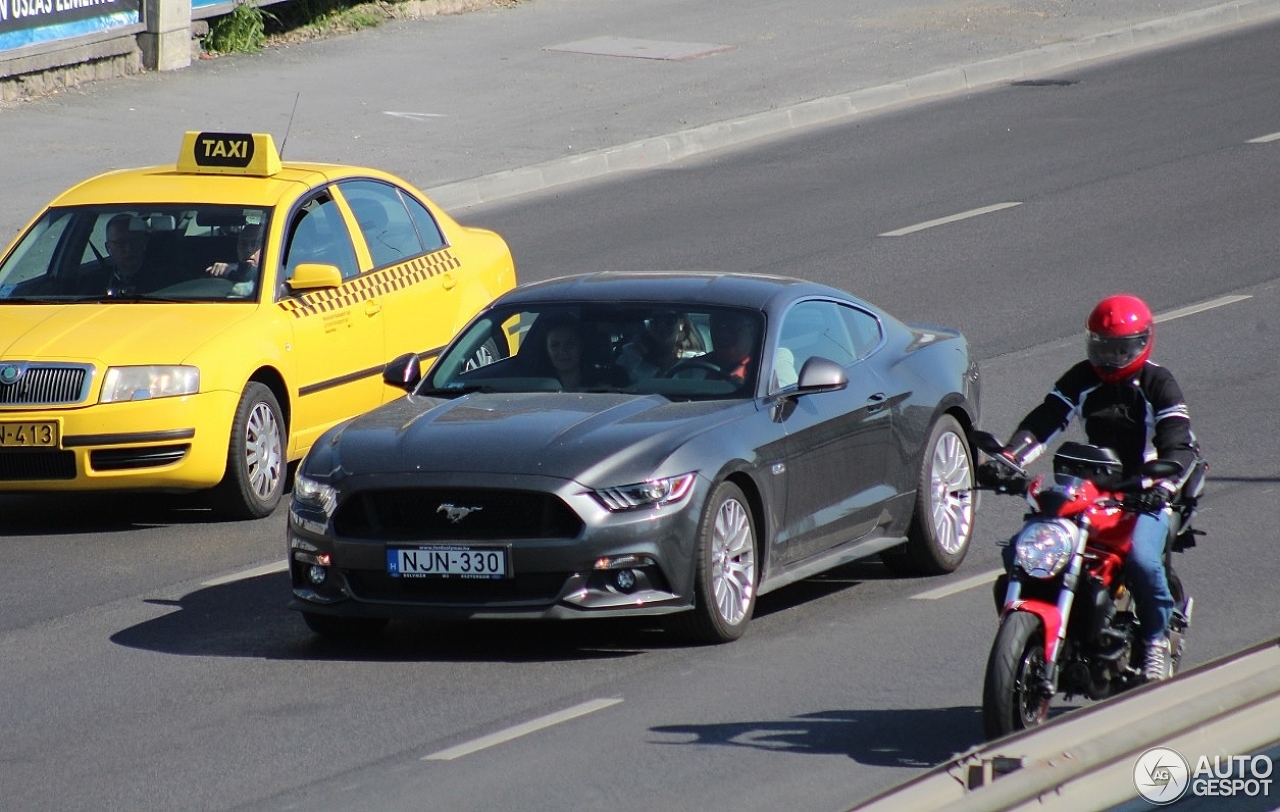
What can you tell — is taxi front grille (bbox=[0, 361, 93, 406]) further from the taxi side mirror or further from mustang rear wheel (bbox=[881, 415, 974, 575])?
mustang rear wheel (bbox=[881, 415, 974, 575])

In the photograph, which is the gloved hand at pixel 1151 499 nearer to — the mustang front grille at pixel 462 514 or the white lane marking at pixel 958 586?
the mustang front grille at pixel 462 514

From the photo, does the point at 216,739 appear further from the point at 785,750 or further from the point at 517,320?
the point at 517,320

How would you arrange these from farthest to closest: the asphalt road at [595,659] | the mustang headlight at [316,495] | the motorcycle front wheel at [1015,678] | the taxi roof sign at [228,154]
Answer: the taxi roof sign at [228,154] → the mustang headlight at [316,495] → the asphalt road at [595,659] → the motorcycle front wheel at [1015,678]

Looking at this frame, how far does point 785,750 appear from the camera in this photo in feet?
23.4

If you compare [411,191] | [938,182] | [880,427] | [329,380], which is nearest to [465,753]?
[880,427]

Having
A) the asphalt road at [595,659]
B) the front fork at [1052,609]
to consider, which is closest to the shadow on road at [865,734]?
the asphalt road at [595,659]

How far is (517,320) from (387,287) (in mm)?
2593

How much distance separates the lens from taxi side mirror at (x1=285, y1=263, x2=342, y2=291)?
37.2 ft

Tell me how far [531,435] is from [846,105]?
16.2m

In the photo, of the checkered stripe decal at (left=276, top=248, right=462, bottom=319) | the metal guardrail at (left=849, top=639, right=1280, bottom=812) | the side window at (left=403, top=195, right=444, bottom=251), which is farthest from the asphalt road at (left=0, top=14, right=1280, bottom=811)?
the metal guardrail at (left=849, top=639, right=1280, bottom=812)

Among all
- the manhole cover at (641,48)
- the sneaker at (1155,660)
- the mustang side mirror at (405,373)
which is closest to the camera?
the sneaker at (1155,660)

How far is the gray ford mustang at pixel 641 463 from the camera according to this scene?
823 cm

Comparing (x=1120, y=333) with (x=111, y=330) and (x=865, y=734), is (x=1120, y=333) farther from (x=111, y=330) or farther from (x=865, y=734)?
(x=111, y=330)

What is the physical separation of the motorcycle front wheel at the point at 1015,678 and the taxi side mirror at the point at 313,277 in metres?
5.53
